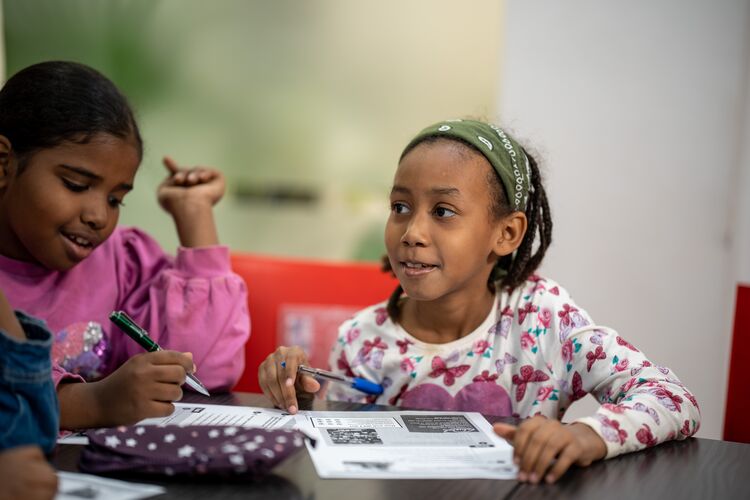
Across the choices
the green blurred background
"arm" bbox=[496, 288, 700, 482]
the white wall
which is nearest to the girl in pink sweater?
"arm" bbox=[496, 288, 700, 482]

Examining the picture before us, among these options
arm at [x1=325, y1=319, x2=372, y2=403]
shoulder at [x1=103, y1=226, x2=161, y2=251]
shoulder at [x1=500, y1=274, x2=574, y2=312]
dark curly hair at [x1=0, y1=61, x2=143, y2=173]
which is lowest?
arm at [x1=325, y1=319, x2=372, y2=403]

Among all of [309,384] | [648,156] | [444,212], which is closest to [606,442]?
[309,384]

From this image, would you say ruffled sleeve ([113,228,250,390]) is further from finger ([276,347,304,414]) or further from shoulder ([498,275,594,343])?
shoulder ([498,275,594,343])

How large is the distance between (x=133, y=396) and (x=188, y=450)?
224 mm

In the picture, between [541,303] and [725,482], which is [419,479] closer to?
[725,482]

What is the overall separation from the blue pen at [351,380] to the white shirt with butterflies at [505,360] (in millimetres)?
56

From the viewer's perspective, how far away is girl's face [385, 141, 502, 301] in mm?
1320

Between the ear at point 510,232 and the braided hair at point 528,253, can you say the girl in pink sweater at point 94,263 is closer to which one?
the braided hair at point 528,253

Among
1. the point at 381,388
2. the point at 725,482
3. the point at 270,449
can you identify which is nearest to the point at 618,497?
the point at 725,482

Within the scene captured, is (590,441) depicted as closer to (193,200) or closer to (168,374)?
(168,374)

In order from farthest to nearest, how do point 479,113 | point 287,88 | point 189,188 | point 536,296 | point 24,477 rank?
point 287,88 → point 479,113 → point 189,188 → point 536,296 → point 24,477

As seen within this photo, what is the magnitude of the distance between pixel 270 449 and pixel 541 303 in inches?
29.0

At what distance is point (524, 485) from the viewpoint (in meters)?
0.81

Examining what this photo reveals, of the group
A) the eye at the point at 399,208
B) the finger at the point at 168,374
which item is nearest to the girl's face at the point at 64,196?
the finger at the point at 168,374
